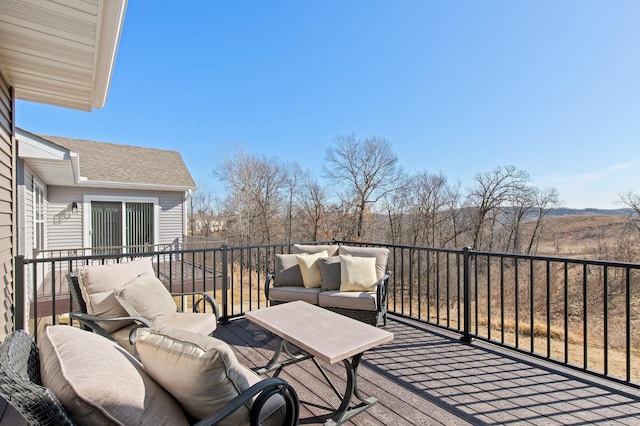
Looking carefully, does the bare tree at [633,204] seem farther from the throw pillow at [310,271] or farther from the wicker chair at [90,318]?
the wicker chair at [90,318]

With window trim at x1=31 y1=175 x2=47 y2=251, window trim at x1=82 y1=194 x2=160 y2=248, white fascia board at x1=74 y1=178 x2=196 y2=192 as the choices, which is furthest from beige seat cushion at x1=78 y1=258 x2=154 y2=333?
window trim at x1=82 y1=194 x2=160 y2=248

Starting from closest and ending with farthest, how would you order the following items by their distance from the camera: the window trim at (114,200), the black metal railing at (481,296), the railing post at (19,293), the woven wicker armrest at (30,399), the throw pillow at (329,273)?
the woven wicker armrest at (30,399)
the railing post at (19,293)
the black metal railing at (481,296)
the throw pillow at (329,273)
the window trim at (114,200)

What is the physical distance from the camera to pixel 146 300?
8.45ft

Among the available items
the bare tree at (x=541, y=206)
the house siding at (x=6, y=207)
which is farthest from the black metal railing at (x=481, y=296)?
the bare tree at (x=541, y=206)

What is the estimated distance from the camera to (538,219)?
54.7 ft

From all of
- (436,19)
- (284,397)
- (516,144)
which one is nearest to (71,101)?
(284,397)

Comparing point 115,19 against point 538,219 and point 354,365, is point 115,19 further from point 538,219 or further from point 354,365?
point 538,219

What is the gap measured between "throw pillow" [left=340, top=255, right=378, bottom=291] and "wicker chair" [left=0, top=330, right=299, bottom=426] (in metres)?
2.42

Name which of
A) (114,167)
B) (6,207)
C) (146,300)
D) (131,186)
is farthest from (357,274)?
(114,167)

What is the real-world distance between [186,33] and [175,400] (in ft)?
30.3

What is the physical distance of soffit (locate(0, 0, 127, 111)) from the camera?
196 cm

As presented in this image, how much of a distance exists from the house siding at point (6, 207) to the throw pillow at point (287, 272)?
8.67ft

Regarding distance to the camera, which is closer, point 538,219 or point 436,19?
point 436,19

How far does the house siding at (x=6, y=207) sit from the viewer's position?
8.94 ft
